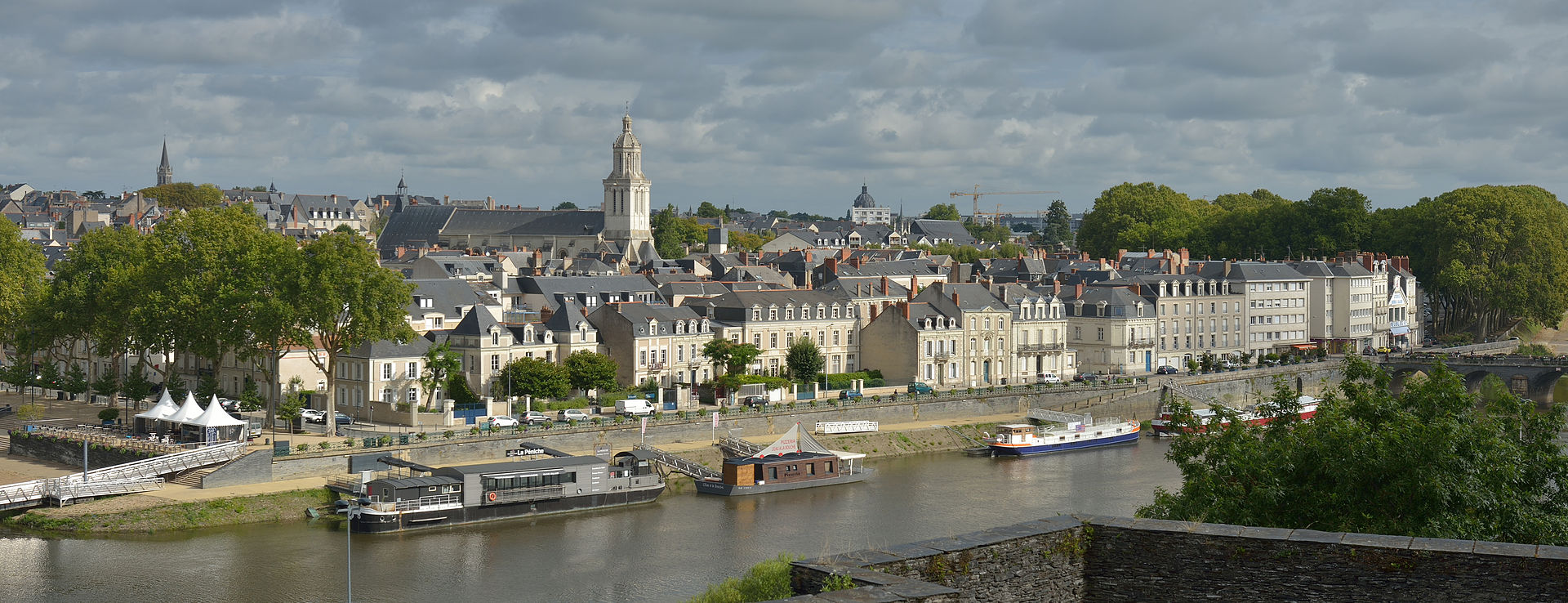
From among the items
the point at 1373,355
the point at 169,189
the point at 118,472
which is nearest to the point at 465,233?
the point at 169,189

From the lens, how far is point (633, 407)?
56.7m

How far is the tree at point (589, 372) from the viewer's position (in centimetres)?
5812

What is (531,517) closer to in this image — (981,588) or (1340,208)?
(981,588)

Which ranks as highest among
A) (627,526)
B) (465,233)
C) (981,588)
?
(465,233)

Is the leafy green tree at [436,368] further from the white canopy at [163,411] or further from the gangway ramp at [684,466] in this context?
the gangway ramp at [684,466]

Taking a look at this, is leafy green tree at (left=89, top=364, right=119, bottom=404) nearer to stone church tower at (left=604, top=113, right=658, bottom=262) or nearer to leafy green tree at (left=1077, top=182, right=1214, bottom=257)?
stone church tower at (left=604, top=113, right=658, bottom=262)

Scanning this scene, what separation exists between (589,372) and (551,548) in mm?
19352

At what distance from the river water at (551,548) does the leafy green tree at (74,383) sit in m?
23.8

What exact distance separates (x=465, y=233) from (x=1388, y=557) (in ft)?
423

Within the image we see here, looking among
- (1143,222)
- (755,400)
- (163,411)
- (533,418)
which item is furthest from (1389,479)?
(1143,222)

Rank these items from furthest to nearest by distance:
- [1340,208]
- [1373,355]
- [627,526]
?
[1340,208]
[1373,355]
[627,526]

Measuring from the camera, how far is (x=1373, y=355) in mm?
84438

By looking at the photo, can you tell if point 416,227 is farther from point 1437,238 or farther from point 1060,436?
point 1060,436

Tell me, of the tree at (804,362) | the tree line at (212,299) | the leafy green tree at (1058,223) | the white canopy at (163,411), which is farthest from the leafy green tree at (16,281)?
the leafy green tree at (1058,223)
